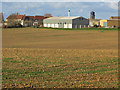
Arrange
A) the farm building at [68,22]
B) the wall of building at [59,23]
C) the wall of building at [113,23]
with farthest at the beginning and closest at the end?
the wall of building at [113,23], the wall of building at [59,23], the farm building at [68,22]

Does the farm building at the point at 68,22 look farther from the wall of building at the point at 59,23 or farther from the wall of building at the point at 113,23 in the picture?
the wall of building at the point at 113,23

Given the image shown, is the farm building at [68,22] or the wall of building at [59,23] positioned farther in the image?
the wall of building at [59,23]

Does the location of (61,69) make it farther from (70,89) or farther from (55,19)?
(55,19)

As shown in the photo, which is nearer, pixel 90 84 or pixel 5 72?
pixel 90 84

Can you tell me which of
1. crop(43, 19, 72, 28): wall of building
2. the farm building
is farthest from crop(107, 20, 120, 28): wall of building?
crop(43, 19, 72, 28): wall of building

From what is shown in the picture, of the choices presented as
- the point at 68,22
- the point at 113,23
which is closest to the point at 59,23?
the point at 68,22

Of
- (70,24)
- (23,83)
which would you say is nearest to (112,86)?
(23,83)

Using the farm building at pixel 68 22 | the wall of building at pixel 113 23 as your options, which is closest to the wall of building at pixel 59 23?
the farm building at pixel 68 22

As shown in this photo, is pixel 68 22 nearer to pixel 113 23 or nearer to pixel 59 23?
pixel 59 23

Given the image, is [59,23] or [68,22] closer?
[68,22]

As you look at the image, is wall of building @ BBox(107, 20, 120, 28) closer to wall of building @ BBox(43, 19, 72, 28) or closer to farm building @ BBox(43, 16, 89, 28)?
farm building @ BBox(43, 16, 89, 28)

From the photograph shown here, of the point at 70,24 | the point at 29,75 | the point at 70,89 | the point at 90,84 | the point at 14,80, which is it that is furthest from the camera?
the point at 70,24

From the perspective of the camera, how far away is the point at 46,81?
1127cm

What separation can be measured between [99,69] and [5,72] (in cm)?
532
